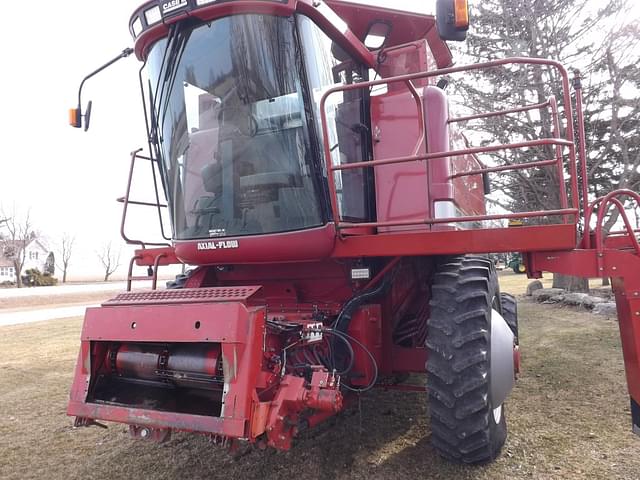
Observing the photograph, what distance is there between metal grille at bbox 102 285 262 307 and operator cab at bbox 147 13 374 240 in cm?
51

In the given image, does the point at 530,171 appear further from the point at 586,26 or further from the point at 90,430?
the point at 90,430

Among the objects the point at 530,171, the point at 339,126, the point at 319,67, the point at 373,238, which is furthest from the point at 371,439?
the point at 530,171

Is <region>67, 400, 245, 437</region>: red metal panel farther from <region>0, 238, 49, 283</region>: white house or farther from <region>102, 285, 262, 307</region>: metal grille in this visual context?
<region>0, 238, 49, 283</region>: white house

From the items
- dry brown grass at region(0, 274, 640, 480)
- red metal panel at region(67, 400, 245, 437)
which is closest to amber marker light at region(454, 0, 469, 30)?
red metal panel at region(67, 400, 245, 437)

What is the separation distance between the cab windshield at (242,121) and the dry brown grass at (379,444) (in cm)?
170

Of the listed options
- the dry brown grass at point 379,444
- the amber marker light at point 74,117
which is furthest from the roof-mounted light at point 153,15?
the dry brown grass at point 379,444

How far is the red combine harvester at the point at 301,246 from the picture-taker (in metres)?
2.79

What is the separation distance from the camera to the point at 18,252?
39.4 metres

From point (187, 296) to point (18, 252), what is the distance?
4372 cm

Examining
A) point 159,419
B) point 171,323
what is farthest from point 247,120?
point 159,419

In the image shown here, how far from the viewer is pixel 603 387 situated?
489 centimetres

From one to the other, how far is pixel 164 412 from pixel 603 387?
14.6 ft

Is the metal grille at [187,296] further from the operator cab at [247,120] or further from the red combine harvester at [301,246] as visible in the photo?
the operator cab at [247,120]

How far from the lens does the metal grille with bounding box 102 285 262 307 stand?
2.83 m
